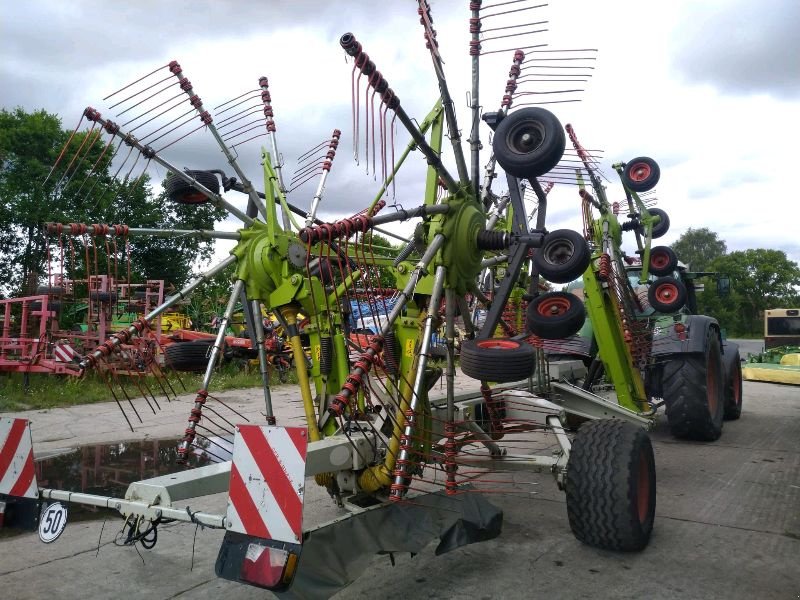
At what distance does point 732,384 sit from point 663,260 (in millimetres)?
2588

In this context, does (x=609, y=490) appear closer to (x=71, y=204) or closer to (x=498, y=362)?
(x=498, y=362)

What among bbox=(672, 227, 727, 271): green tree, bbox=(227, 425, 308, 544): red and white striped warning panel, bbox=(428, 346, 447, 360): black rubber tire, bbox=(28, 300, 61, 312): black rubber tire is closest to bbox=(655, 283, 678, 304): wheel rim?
bbox=(428, 346, 447, 360): black rubber tire

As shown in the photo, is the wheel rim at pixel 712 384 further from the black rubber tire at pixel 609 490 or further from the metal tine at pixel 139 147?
the metal tine at pixel 139 147

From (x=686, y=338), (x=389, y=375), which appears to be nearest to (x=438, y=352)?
(x=389, y=375)

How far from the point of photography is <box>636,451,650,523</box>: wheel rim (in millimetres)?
4109

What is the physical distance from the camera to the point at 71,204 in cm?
450

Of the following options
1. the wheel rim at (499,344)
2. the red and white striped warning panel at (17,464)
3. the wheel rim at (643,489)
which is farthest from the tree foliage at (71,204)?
the wheel rim at (643,489)

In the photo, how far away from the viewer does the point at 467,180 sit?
Answer: 4.32 metres

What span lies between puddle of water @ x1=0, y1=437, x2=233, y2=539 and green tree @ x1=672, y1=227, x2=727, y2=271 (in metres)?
71.9

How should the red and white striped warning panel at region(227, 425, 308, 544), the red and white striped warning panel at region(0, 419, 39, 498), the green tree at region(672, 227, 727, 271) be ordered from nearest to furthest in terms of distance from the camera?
the red and white striped warning panel at region(227, 425, 308, 544) < the red and white striped warning panel at region(0, 419, 39, 498) < the green tree at region(672, 227, 727, 271)

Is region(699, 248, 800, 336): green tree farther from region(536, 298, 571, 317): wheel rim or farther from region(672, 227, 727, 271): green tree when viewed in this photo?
region(536, 298, 571, 317): wheel rim

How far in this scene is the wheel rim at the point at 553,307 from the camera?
496 centimetres

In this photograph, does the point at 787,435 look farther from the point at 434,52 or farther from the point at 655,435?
the point at 434,52

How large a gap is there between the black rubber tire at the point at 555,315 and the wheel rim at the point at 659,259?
394 cm
